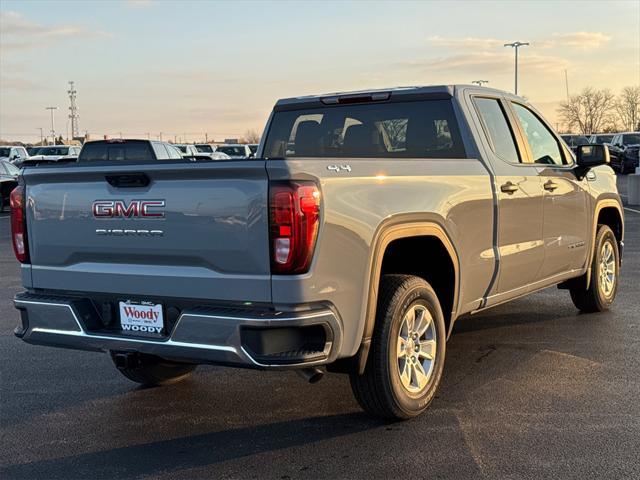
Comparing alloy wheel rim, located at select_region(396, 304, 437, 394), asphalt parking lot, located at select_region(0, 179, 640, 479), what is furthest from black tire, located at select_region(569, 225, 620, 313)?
alloy wheel rim, located at select_region(396, 304, 437, 394)

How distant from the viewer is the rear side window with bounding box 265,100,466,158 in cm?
562

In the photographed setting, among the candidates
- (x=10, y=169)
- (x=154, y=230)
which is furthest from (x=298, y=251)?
(x=10, y=169)

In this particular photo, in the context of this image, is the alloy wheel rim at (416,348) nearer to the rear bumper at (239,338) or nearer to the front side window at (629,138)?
the rear bumper at (239,338)

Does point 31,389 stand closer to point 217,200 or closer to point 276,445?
point 276,445

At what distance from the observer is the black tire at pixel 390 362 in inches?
169

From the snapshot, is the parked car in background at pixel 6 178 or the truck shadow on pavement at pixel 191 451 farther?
the parked car in background at pixel 6 178

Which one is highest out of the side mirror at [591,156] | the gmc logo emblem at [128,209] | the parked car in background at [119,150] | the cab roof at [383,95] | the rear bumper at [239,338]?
the cab roof at [383,95]

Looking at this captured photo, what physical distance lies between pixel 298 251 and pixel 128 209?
3.32 feet

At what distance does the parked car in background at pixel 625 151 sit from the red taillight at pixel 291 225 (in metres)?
36.8

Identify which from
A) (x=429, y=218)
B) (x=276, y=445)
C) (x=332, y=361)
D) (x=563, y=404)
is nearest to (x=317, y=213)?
(x=332, y=361)

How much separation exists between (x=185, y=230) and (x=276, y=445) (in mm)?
1305

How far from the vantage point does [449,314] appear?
5102 mm

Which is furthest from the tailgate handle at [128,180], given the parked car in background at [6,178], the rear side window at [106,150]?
the parked car in background at [6,178]

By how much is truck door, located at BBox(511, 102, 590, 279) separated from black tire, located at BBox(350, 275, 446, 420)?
75.8 inches
